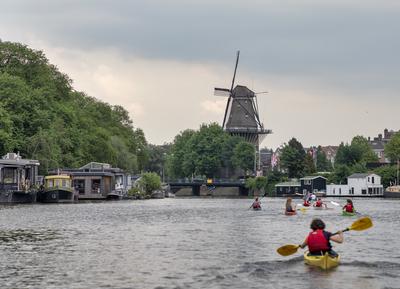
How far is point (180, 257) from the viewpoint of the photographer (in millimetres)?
37625

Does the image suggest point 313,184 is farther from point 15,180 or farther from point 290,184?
point 15,180

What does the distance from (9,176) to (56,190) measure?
7987mm

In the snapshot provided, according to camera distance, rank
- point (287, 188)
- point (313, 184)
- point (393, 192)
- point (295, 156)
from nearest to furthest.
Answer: point (393, 192) → point (313, 184) → point (287, 188) → point (295, 156)

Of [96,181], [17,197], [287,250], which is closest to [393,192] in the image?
[96,181]

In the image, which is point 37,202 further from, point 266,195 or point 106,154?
point 266,195

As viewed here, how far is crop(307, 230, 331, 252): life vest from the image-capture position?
32.7 meters

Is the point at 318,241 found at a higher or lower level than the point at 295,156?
lower

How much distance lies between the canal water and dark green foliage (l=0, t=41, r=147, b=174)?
5538cm

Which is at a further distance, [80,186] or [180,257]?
[80,186]

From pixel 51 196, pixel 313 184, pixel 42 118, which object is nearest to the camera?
pixel 51 196

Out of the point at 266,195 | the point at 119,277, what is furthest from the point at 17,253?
the point at 266,195

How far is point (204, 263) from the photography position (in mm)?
35312

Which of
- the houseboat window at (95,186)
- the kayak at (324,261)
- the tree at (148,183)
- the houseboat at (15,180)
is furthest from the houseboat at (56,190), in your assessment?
the kayak at (324,261)

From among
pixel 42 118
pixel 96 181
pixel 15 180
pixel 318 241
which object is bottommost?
pixel 318 241
